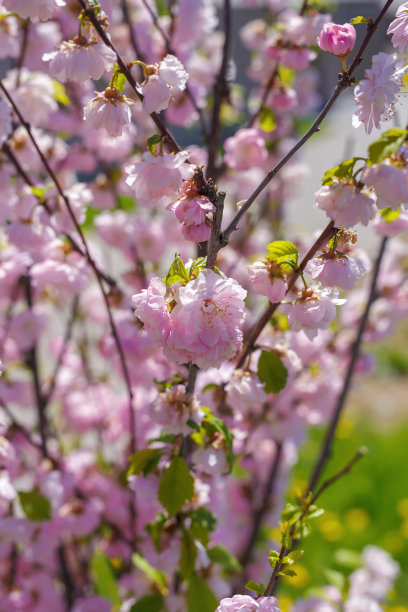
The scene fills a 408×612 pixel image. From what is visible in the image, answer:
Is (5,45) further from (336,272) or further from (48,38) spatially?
(336,272)

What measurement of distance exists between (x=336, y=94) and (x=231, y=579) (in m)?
1.17

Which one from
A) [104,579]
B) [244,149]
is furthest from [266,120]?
[104,579]

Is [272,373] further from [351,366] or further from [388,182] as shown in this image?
[351,366]

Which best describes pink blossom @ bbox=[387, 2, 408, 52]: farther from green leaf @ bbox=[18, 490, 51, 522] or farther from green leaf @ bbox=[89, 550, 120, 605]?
green leaf @ bbox=[89, 550, 120, 605]

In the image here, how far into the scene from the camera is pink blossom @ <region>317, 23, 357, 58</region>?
0.71m

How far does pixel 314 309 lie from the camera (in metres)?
0.72

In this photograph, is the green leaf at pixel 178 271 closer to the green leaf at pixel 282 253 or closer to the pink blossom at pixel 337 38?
the green leaf at pixel 282 253

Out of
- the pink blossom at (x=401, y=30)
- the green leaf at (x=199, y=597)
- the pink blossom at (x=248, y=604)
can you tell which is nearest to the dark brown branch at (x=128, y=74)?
the pink blossom at (x=401, y=30)

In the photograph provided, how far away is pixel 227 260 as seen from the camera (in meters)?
1.63

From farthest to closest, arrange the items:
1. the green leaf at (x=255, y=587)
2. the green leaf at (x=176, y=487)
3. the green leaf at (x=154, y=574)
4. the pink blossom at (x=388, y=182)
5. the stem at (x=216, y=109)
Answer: the stem at (x=216, y=109) → the green leaf at (x=154, y=574) → the green leaf at (x=176, y=487) → the green leaf at (x=255, y=587) → the pink blossom at (x=388, y=182)

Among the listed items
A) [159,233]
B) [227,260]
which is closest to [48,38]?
[159,233]

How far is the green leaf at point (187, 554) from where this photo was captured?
86 centimetres

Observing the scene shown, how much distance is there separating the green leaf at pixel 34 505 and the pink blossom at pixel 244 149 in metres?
0.71

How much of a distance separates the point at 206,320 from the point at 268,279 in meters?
0.12
